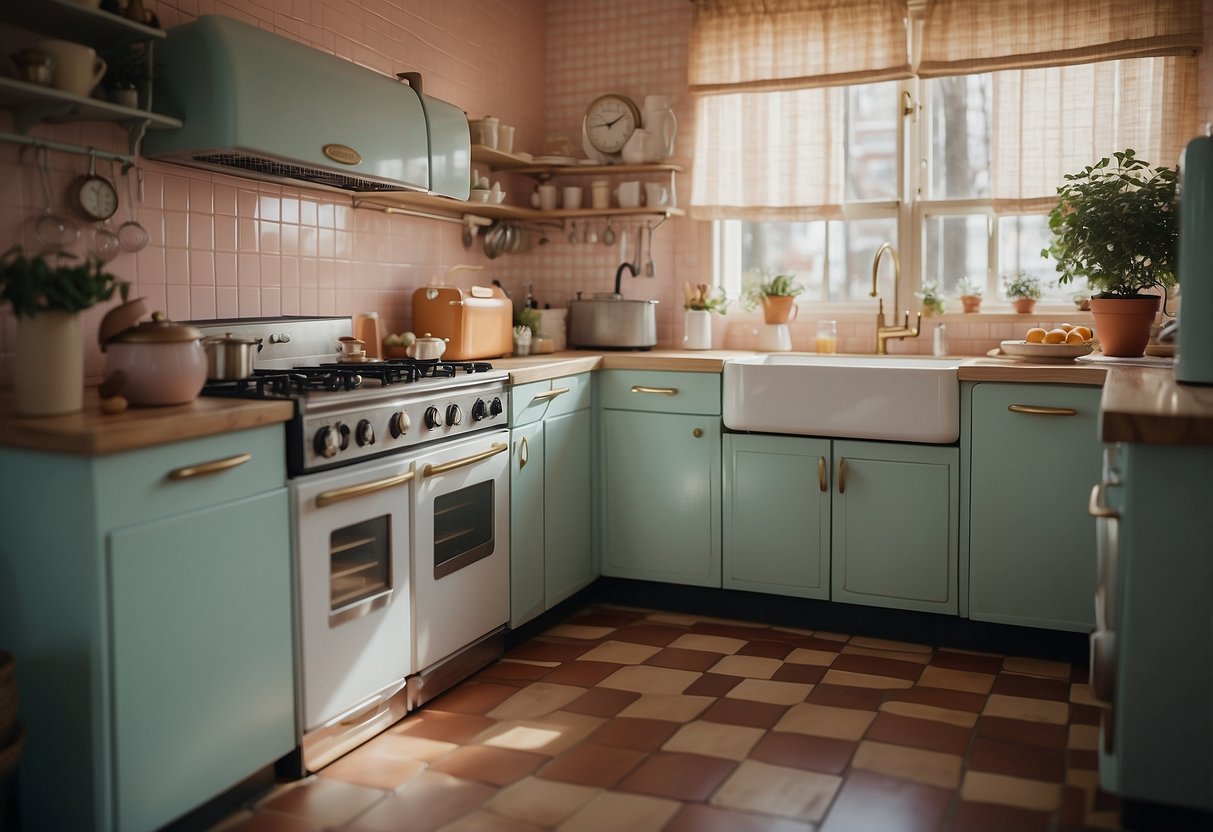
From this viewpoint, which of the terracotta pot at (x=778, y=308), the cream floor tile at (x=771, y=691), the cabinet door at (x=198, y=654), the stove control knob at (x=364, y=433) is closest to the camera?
the cabinet door at (x=198, y=654)

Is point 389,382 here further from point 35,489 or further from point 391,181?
point 35,489

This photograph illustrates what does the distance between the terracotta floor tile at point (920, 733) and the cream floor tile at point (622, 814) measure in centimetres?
67

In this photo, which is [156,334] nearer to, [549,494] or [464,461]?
[464,461]

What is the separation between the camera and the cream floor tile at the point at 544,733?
265 centimetres

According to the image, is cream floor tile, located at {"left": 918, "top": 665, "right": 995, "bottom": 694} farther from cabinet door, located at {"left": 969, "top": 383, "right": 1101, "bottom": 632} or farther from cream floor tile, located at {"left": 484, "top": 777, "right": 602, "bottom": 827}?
cream floor tile, located at {"left": 484, "top": 777, "right": 602, "bottom": 827}

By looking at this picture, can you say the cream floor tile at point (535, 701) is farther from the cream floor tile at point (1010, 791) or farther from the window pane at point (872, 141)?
the window pane at point (872, 141)

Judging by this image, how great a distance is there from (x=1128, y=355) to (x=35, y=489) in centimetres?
302

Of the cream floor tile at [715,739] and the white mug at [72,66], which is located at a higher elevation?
the white mug at [72,66]

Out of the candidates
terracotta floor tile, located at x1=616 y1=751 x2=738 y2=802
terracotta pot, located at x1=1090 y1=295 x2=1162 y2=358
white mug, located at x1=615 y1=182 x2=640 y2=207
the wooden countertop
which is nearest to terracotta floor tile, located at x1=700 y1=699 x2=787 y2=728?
terracotta floor tile, located at x1=616 y1=751 x2=738 y2=802

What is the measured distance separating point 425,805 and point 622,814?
439 millimetres

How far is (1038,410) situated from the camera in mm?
3178

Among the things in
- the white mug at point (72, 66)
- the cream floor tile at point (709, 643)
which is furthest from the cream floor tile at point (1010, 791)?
the white mug at point (72, 66)

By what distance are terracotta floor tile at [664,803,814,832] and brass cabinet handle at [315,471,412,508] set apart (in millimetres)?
1037

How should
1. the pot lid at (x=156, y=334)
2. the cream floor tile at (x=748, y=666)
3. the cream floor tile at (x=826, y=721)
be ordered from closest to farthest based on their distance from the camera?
the pot lid at (x=156, y=334), the cream floor tile at (x=826, y=721), the cream floor tile at (x=748, y=666)
